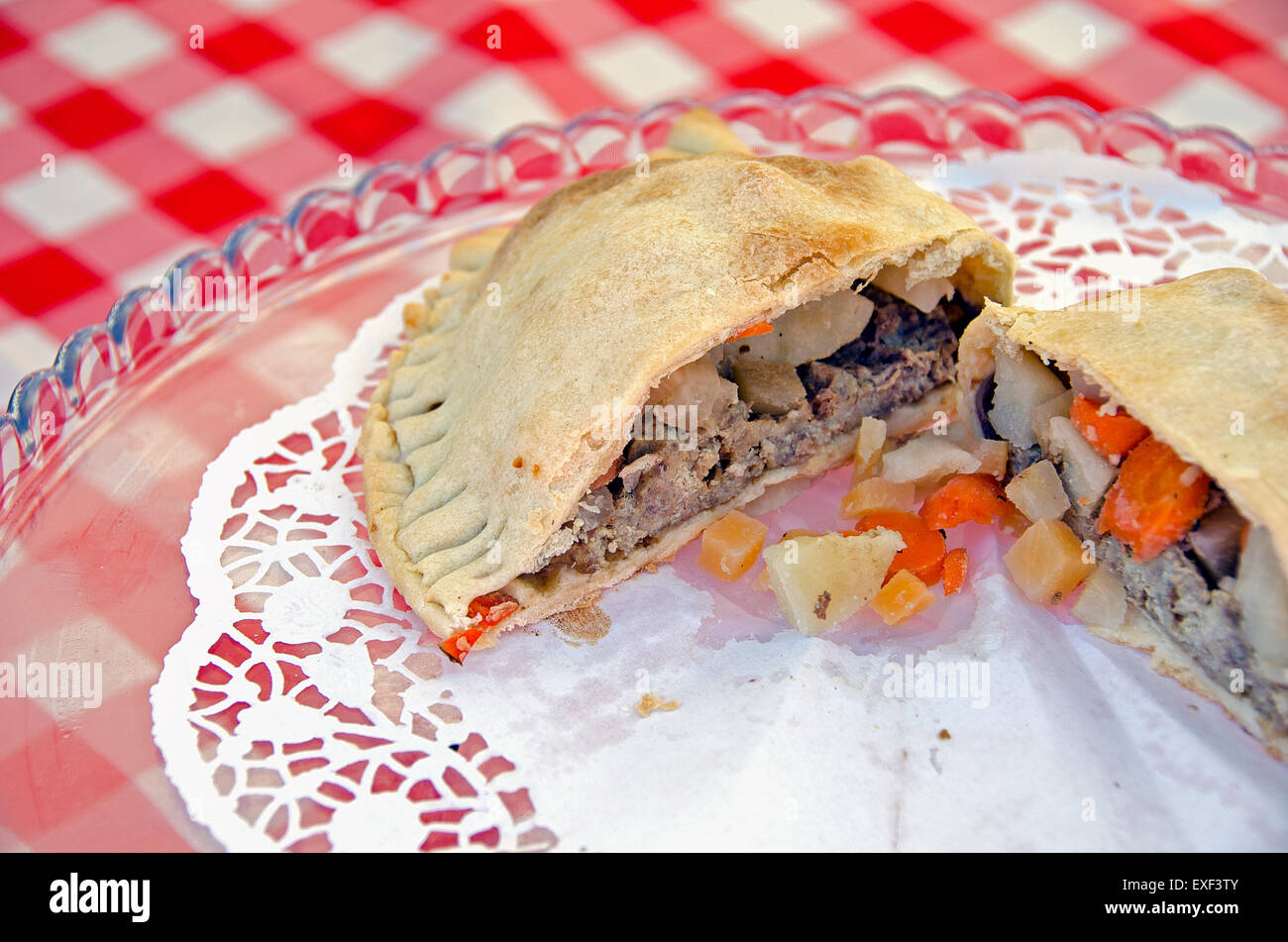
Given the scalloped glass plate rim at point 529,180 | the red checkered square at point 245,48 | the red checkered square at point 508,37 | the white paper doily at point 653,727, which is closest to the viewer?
the white paper doily at point 653,727

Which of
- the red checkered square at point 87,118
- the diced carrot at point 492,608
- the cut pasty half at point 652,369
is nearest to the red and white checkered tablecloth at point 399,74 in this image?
the red checkered square at point 87,118

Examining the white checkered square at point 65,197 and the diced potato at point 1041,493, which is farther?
the white checkered square at point 65,197

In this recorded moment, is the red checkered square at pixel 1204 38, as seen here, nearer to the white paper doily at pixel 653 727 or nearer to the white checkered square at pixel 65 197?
the white paper doily at pixel 653 727

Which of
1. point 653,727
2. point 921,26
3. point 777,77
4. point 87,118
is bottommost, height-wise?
point 653,727

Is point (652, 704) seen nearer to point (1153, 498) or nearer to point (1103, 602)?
point (1103, 602)

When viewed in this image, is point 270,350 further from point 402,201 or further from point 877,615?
point 877,615

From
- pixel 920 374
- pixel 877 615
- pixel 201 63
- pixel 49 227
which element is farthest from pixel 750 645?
pixel 201 63

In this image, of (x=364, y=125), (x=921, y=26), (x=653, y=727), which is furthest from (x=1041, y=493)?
Answer: (x=364, y=125)

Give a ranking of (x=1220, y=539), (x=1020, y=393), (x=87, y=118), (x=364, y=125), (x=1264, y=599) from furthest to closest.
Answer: (x=364, y=125) < (x=87, y=118) < (x=1020, y=393) < (x=1220, y=539) < (x=1264, y=599)
